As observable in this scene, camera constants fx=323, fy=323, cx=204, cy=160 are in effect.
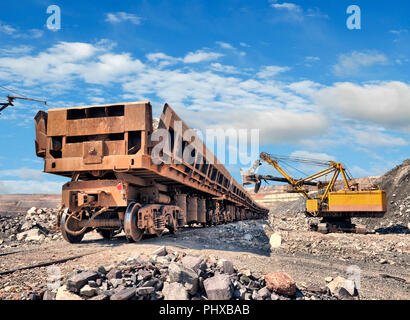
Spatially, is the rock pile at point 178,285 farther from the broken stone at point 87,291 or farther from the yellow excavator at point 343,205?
the yellow excavator at point 343,205

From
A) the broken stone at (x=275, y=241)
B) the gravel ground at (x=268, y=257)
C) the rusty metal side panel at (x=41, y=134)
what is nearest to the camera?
the gravel ground at (x=268, y=257)

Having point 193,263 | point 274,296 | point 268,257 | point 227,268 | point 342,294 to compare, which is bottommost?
point 268,257

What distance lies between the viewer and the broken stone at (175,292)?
3484mm

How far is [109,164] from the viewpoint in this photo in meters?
6.99

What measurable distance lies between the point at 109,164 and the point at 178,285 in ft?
13.3

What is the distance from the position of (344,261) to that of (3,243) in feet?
33.0

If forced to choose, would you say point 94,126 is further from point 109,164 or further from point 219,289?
point 219,289

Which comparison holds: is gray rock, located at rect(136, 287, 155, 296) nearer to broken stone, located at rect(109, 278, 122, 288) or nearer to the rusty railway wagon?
broken stone, located at rect(109, 278, 122, 288)

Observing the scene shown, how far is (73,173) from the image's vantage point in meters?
7.55

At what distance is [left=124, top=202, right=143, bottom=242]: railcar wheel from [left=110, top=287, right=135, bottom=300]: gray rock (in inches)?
135

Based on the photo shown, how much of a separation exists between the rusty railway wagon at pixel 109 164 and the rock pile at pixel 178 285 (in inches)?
112

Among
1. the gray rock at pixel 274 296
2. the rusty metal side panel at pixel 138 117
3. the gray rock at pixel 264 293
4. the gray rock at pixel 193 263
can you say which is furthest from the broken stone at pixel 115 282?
the rusty metal side panel at pixel 138 117

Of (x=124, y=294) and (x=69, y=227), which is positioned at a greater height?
(x=69, y=227)

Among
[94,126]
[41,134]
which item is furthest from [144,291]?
[41,134]
